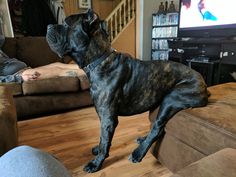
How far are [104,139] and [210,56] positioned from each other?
2.16 metres

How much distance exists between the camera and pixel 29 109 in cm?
212

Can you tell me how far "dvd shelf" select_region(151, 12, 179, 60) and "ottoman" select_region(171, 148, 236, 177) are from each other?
3246mm

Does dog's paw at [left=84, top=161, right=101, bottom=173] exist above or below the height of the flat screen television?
below

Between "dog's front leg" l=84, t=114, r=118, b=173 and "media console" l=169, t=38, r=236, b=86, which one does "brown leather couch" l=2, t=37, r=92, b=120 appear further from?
"media console" l=169, t=38, r=236, b=86

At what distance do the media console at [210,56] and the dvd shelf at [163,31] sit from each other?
57 cm

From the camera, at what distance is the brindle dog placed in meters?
1.17

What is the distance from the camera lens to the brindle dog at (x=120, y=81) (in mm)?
1170

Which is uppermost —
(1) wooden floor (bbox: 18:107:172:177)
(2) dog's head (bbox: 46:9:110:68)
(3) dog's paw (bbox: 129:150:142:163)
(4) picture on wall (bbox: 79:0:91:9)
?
(4) picture on wall (bbox: 79:0:91:9)

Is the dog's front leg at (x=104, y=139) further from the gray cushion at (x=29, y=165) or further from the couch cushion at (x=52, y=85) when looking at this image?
the couch cushion at (x=52, y=85)

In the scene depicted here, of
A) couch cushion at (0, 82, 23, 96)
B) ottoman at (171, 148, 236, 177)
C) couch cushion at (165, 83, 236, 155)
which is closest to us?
ottoman at (171, 148, 236, 177)

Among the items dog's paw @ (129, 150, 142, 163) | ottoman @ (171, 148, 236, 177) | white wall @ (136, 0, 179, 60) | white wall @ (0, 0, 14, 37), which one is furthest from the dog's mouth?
white wall @ (136, 0, 179, 60)

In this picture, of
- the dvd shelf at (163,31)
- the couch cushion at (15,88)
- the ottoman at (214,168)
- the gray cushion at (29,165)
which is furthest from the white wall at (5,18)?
the ottoman at (214,168)

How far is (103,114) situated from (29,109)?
46.4 inches

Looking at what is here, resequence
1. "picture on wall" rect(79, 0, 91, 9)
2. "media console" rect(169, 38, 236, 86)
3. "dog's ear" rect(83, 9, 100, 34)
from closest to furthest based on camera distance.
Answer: "dog's ear" rect(83, 9, 100, 34) < "media console" rect(169, 38, 236, 86) < "picture on wall" rect(79, 0, 91, 9)
